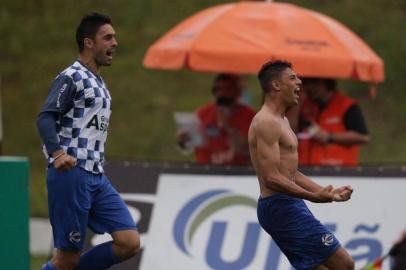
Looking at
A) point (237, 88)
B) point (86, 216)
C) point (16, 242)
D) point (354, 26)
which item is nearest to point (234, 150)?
point (237, 88)

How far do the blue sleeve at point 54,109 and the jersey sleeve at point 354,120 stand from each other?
4.31 meters

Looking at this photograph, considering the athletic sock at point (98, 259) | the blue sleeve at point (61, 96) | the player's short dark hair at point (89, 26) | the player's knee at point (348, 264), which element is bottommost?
the athletic sock at point (98, 259)

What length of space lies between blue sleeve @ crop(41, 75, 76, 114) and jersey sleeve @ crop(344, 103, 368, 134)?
4.31 m

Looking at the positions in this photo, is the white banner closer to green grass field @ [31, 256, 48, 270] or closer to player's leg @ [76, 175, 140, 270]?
player's leg @ [76, 175, 140, 270]

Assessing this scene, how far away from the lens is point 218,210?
11.6 m

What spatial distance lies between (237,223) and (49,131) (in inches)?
119

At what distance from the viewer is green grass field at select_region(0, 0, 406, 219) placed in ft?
65.7

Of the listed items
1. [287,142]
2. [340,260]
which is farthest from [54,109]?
[340,260]

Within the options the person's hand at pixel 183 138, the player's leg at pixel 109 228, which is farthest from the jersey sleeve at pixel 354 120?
the player's leg at pixel 109 228

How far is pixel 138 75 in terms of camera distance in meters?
21.5

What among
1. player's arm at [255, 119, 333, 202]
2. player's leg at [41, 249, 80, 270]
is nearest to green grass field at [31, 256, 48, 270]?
player's leg at [41, 249, 80, 270]

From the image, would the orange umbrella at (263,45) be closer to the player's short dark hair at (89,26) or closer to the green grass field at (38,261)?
the green grass field at (38,261)

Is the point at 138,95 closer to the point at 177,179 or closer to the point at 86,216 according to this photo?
the point at 177,179

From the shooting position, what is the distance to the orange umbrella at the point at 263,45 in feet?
40.5
